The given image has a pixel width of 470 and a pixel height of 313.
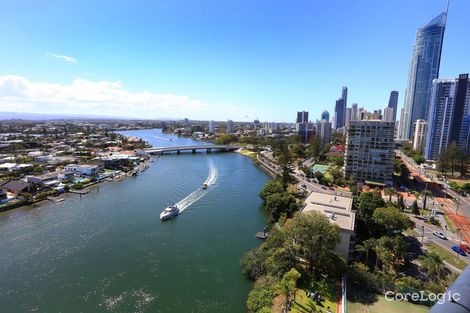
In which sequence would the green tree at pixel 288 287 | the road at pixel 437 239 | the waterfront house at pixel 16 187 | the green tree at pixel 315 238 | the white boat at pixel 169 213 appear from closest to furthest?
1. the green tree at pixel 288 287
2. the green tree at pixel 315 238
3. the road at pixel 437 239
4. the white boat at pixel 169 213
5. the waterfront house at pixel 16 187

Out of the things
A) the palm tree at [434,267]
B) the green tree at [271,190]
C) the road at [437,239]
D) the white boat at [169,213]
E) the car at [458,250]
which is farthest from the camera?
the green tree at [271,190]

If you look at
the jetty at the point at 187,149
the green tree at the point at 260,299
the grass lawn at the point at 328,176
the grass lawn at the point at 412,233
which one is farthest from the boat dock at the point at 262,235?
the jetty at the point at 187,149

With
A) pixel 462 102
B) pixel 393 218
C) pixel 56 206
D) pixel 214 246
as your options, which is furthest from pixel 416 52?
pixel 56 206

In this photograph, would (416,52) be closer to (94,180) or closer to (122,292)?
(94,180)

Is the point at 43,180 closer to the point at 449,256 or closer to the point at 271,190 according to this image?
the point at 271,190

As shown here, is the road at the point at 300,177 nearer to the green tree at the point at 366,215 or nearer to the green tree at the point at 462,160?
the green tree at the point at 366,215

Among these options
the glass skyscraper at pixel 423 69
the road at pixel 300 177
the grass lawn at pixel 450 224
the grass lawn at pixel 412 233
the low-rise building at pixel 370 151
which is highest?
the glass skyscraper at pixel 423 69
